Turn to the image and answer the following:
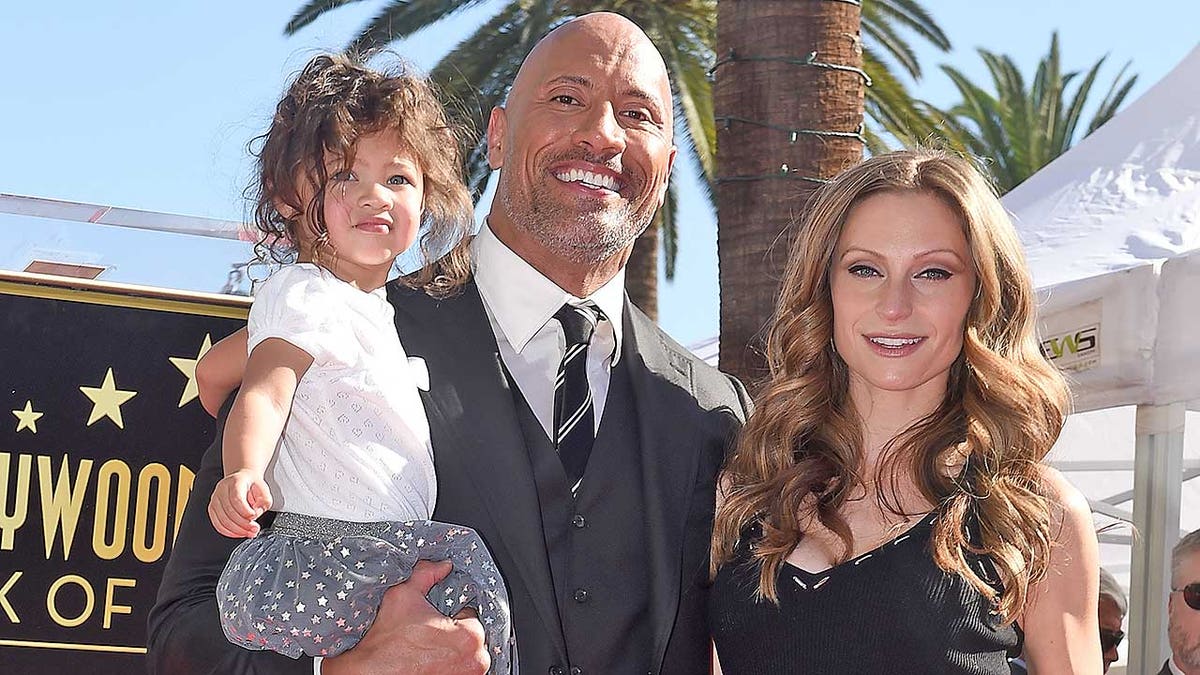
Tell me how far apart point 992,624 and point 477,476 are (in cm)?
112

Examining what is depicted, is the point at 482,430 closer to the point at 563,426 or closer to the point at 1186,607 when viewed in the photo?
the point at 563,426

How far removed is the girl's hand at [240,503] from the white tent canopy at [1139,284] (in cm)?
432

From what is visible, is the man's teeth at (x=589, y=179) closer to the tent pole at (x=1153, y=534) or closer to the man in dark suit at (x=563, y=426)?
the man in dark suit at (x=563, y=426)

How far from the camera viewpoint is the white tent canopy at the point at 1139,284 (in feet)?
19.5

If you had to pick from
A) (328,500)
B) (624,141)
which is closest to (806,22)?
(624,141)

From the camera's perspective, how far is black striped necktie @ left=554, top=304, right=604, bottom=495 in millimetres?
3219

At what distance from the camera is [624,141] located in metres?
3.50

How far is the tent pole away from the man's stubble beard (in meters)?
3.70

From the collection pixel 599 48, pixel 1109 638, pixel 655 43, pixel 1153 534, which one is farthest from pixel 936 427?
pixel 655 43

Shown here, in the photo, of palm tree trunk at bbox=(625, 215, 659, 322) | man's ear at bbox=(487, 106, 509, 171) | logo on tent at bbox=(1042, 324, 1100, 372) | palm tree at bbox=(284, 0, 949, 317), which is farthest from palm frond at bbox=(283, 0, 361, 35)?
man's ear at bbox=(487, 106, 509, 171)

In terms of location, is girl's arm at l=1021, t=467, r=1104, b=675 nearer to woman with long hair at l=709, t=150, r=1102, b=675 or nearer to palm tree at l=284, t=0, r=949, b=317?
woman with long hair at l=709, t=150, r=1102, b=675

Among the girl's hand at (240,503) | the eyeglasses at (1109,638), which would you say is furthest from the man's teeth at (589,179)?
the eyeglasses at (1109,638)

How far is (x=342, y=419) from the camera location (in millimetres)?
2895

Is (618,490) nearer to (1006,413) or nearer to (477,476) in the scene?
(477,476)
